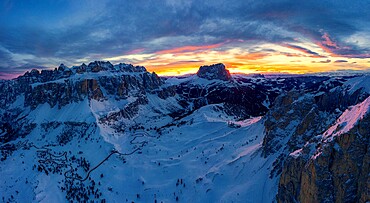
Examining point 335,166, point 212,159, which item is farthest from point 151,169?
point 335,166

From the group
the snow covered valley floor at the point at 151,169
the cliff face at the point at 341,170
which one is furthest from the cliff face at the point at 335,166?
the snow covered valley floor at the point at 151,169

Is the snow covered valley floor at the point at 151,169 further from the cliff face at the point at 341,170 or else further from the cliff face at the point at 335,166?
the cliff face at the point at 341,170

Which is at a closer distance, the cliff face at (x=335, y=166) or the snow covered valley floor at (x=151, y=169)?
the cliff face at (x=335, y=166)

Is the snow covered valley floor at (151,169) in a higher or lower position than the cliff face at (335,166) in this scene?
lower

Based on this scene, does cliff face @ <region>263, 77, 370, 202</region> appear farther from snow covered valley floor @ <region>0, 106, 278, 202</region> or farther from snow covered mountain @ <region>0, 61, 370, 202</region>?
snow covered valley floor @ <region>0, 106, 278, 202</region>

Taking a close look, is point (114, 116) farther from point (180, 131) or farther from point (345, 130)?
point (345, 130)

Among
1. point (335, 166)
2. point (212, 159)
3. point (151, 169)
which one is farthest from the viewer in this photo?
point (151, 169)

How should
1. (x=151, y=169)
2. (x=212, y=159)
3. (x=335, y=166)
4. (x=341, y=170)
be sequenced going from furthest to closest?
(x=151, y=169)
(x=212, y=159)
(x=335, y=166)
(x=341, y=170)

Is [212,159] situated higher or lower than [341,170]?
lower

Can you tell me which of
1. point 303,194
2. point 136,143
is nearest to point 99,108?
point 136,143

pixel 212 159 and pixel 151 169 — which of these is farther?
pixel 151 169

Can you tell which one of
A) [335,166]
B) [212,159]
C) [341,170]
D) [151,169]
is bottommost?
[151,169]

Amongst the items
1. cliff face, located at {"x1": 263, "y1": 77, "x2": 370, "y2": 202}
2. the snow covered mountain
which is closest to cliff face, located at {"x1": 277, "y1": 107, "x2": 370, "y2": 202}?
cliff face, located at {"x1": 263, "y1": 77, "x2": 370, "y2": 202}

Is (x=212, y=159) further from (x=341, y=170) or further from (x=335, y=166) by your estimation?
(x=341, y=170)
